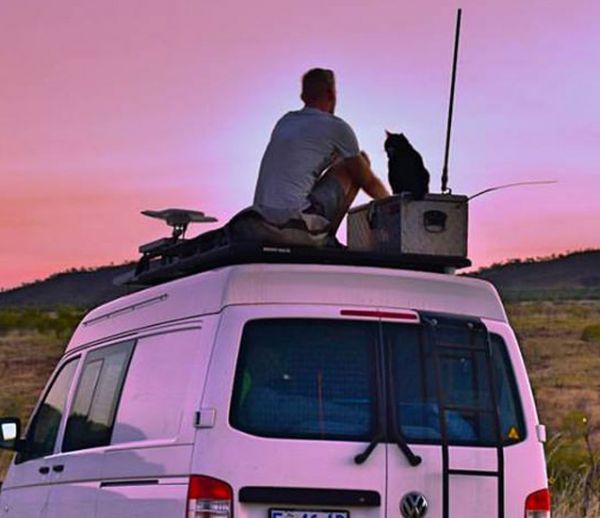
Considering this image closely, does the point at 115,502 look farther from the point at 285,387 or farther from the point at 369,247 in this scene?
the point at 369,247

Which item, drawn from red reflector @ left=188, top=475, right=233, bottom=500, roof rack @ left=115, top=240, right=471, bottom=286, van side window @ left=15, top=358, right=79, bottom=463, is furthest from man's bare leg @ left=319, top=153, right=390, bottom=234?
red reflector @ left=188, top=475, right=233, bottom=500

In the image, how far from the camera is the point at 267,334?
739 centimetres

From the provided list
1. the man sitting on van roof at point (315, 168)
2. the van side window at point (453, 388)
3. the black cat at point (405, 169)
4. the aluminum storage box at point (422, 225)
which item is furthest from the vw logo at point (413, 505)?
the man sitting on van roof at point (315, 168)

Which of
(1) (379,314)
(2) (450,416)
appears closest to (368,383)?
(1) (379,314)

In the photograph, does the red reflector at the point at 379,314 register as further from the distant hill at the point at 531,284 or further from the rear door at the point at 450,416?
the distant hill at the point at 531,284

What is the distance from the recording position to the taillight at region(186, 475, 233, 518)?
23.0ft

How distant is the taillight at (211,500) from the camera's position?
7.02 metres

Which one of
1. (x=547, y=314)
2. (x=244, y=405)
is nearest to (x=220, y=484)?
(x=244, y=405)

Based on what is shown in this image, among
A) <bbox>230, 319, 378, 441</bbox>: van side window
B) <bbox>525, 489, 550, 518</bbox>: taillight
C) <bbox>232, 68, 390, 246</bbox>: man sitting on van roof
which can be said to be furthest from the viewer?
<bbox>232, 68, 390, 246</bbox>: man sitting on van roof

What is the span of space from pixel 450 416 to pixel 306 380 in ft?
2.43

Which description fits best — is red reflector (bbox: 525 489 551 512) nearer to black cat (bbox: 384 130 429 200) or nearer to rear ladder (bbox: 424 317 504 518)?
rear ladder (bbox: 424 317 504 518)

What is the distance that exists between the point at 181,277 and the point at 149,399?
3.11 ft

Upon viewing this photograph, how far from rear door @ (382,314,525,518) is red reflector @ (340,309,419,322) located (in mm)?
44

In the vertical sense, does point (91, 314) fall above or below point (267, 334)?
above
